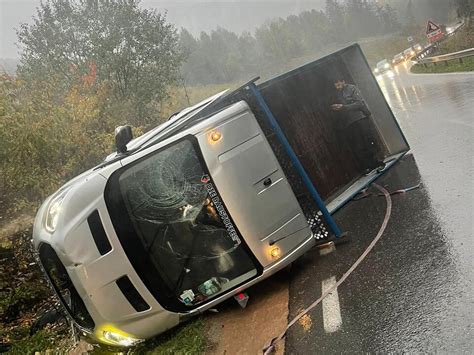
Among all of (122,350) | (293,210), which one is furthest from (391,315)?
→ (122,350)

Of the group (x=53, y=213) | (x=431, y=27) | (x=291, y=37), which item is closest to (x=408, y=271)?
(x=53, y=213)

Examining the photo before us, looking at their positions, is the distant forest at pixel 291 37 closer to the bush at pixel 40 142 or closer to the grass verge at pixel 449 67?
the grass verge at pixel 449 67

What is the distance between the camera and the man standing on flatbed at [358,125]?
6840 millimetres

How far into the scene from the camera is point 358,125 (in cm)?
709

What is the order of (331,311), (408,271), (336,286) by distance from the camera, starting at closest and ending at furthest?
1. (331,311)
2. (408,271)
3. (336,286)

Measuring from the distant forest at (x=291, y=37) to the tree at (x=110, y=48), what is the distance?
7861 cm

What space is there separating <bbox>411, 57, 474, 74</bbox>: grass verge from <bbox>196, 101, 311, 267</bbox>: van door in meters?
13.1

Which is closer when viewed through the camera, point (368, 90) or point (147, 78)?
point (368, 90)

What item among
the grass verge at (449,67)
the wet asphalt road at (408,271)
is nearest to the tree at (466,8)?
the grass verge at (449,67)

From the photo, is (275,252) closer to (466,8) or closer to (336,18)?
(466,8)

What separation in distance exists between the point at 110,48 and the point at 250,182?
58.0ft

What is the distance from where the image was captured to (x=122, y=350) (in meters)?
5.14

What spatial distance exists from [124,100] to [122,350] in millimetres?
15910

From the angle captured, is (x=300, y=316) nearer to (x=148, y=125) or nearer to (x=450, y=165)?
(x=450, y=165)
